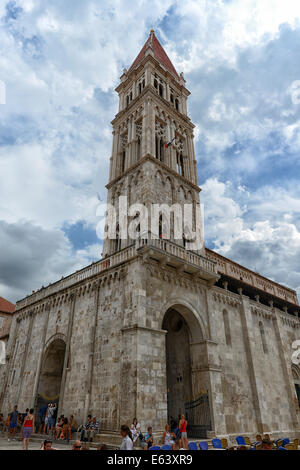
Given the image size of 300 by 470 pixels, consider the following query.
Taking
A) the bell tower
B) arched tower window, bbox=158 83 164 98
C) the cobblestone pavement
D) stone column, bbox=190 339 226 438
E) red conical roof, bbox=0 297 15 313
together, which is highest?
arched tower window, bbox=158 83 164 98

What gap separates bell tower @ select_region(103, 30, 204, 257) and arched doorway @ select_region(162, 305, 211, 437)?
5392 millimetres

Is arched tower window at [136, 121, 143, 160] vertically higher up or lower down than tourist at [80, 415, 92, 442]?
higher up

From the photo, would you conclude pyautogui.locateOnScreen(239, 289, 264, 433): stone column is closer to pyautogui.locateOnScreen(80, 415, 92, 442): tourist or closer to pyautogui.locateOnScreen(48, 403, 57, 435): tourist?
pyautogui.locateOnScreen(80, 415, 92, 442): tourist

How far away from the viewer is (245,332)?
66.8ft

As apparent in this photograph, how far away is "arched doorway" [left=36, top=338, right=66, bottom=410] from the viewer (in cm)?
1848

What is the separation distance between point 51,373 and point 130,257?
1006cm

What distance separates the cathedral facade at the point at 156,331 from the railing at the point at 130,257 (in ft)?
0.25

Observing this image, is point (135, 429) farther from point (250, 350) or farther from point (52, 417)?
point (250, 350)

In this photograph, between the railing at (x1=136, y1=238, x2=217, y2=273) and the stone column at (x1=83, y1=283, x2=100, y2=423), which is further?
the railing at (x1=136, y1=238, x2=217, y2=273)

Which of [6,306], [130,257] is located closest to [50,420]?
[130,257]

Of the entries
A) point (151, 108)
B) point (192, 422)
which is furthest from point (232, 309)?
point (151, 108)

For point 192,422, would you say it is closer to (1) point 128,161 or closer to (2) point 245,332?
(2) point 245,332

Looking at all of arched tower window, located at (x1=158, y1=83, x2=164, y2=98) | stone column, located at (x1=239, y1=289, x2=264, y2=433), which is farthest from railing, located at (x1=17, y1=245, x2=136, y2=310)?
arched tower window, located at (x1=158, y1=83, x2=164, y2=98)

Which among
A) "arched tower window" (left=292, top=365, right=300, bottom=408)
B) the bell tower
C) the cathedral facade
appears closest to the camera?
the cathedral facade
